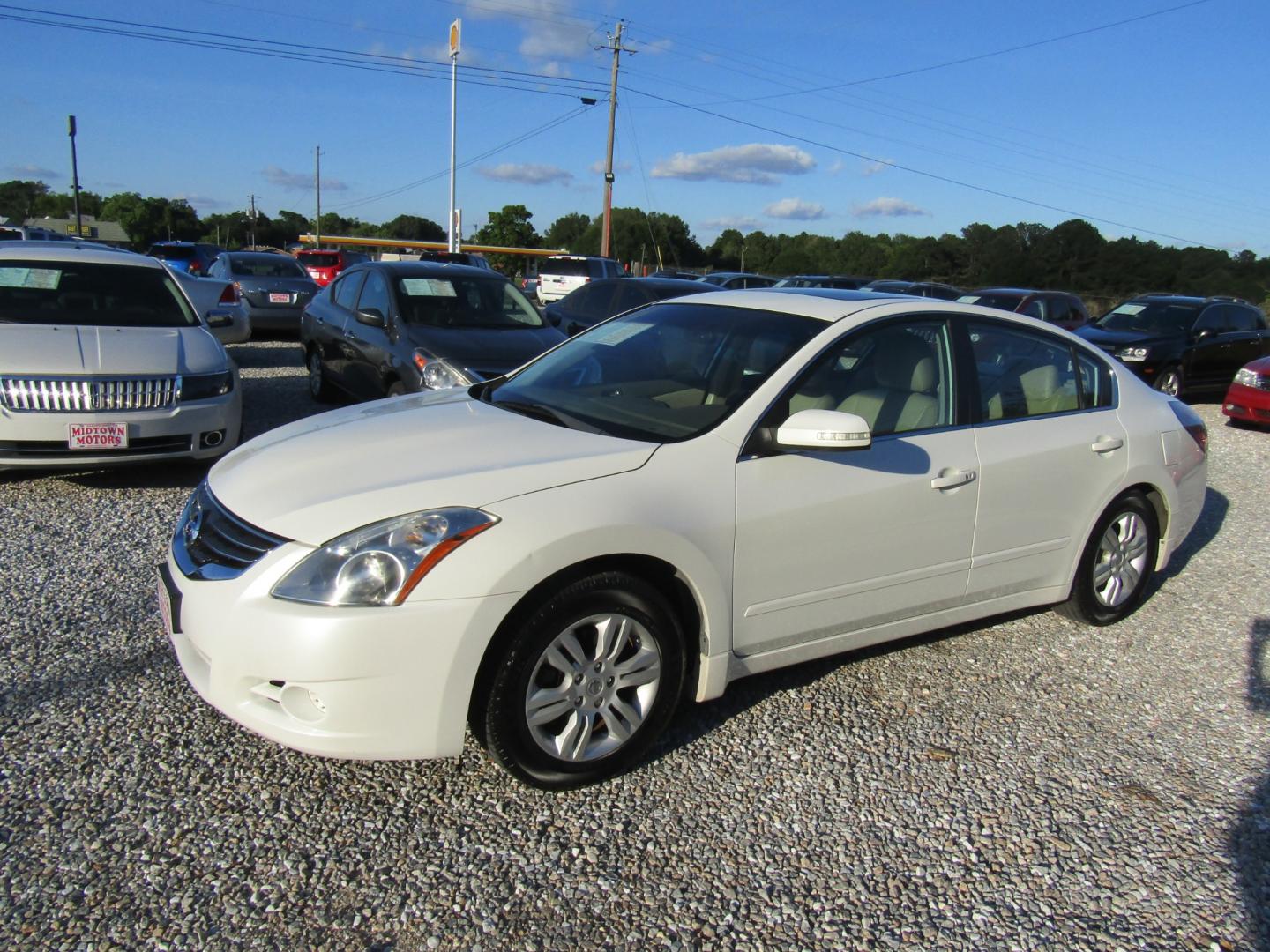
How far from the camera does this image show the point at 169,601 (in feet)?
10.3

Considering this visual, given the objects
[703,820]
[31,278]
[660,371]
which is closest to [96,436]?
[31,278]

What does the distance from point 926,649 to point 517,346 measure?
15.2ft

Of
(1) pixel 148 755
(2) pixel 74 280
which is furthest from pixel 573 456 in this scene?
(2) pixel 74 280

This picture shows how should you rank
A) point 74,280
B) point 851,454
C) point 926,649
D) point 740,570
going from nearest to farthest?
point 740,570
point 851,454
point 926,649
point 74,280

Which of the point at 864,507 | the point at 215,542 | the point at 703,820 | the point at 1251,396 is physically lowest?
the point at 703,820

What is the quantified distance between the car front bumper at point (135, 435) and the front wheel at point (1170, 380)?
12.3 meters

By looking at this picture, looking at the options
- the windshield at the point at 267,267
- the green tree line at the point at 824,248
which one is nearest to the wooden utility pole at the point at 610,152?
the green tree line at the point at 824,248

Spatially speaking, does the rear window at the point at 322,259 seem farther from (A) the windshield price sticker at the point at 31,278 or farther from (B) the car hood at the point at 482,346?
(A) the windshield price sticker at the point at 31,278

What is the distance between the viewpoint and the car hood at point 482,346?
746cm

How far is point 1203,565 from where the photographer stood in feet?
19.5

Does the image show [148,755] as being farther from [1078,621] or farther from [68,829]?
[1078,621]

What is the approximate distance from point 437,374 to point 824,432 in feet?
15.4

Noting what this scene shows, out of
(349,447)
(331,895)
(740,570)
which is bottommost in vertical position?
(331,895)

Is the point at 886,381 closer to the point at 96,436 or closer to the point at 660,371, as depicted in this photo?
the point at 660,371
